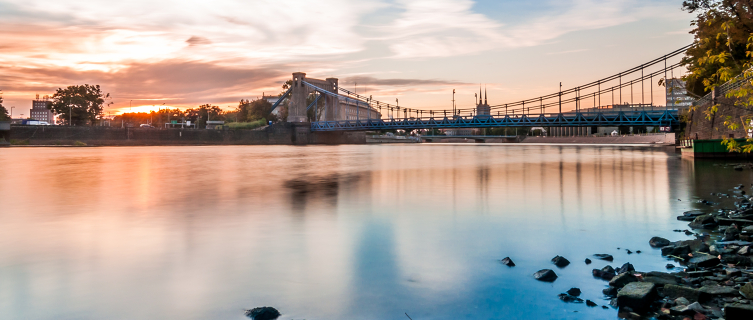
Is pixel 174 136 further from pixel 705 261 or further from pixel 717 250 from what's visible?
pixel 705 261

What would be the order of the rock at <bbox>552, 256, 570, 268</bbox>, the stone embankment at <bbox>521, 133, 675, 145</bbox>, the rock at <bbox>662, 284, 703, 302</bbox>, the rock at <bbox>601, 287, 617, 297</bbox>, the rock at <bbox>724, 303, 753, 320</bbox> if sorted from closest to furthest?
the rock at <bbox>724, 303, 753, 320</bbox> → the rock at <bbox>662, 284, 703, 302</bbox> → the rock at <bbox>601, 287, 617, 297</bbox> → the rock at <bbox>552, 256, 570, 268</bbox> → the stone embankment at <bbox>521, 133, 675, 145</bbox>

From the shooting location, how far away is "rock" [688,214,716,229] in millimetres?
7773

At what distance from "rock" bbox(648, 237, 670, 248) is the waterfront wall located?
75.9m

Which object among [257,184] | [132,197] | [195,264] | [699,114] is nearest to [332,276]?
[195,264]

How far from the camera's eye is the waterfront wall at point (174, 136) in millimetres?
71125

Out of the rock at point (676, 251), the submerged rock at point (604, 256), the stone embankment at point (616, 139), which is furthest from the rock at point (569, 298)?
the stone embankment at point (616, 139)

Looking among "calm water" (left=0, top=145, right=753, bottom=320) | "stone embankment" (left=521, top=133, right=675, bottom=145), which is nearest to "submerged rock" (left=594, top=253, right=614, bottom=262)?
"calm water" (left=0, top=145, right=753, bottom=320)

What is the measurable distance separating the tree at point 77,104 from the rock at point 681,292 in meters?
100

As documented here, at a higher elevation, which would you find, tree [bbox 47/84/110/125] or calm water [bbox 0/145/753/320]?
tree [bbox 47/84/110/125]

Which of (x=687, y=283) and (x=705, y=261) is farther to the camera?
(x=705, y=261)

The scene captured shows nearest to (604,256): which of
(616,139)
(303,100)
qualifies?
(303,100)

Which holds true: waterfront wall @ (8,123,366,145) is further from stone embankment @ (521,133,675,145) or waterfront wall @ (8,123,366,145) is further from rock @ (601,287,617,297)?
rock @ (601,287,617,297)

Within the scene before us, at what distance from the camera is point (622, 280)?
185 inches

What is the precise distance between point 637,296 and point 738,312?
647 mm
